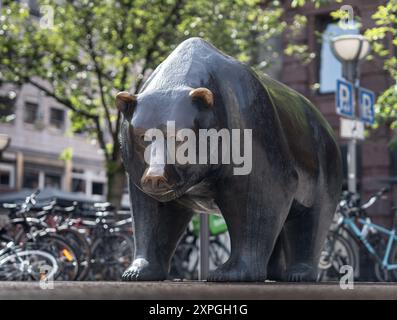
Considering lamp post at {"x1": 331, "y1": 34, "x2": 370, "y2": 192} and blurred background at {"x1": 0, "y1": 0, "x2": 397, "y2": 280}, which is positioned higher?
blurred background at {"x1": 0, "y1": 0, "x2": 397, "y2": 280}

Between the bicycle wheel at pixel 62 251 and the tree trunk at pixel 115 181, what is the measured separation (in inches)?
162

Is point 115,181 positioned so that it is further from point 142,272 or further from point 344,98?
point 142,272

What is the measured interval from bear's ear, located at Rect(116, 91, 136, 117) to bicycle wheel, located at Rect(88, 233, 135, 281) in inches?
222

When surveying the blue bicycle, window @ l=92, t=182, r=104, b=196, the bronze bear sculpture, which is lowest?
the blue bicycle

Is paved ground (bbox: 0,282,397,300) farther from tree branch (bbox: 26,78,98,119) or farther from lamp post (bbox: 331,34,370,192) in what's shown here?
tree branch (bbox: 26,78,98,119)

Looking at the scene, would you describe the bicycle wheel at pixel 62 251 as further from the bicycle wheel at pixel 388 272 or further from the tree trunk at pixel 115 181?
the tree trunk at pixel 115 181

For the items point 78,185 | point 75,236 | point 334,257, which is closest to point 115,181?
point 75,236

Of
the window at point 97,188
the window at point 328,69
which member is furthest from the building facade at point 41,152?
the window at point 328,69

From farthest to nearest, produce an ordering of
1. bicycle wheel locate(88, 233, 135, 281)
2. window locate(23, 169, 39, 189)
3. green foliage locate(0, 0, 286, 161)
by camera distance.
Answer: window locate(23, 169, 39, 189) < green foliage locate(0, 0, 286, 161) < bicycle wheel locate(88, 233, 135, 281)

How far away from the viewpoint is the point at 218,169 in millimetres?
3053

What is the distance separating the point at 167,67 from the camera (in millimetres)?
3215

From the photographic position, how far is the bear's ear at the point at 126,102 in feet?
9.89

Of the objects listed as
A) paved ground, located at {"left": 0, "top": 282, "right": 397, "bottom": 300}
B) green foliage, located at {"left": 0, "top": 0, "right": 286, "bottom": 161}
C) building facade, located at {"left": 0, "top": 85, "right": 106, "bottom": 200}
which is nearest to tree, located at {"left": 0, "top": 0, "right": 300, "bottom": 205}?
green foliage, located at {"left": 0, "top": 0, "right": 286, "bottom": 161}

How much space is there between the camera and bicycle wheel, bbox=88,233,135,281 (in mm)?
8578
